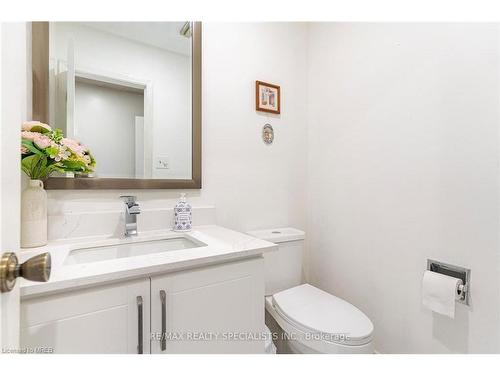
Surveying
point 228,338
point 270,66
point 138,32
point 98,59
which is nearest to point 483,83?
point 270,66

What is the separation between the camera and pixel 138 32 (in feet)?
3.84

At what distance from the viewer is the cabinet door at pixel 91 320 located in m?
0.59

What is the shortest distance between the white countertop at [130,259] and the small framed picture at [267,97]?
0.83m

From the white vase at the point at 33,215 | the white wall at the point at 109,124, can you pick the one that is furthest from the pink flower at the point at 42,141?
the white wall at the point at 109,124

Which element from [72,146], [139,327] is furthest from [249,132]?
[139,327]

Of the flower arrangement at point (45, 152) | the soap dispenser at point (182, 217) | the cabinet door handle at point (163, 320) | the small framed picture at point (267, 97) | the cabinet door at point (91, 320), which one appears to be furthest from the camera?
the small framed picture at point (267, 97)

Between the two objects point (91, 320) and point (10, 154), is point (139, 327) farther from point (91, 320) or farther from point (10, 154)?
point (10, 154)

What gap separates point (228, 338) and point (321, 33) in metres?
1.79

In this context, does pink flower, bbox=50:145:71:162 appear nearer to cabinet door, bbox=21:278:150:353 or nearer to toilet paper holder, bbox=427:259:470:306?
cabinet door, bbox=21:278:150:353

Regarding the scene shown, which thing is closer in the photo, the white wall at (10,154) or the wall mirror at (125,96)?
the white wall at (10,154)

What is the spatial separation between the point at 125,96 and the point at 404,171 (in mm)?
1369

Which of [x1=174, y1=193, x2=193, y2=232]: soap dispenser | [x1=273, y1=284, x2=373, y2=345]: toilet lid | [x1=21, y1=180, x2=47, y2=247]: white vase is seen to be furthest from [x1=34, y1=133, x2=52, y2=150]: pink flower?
[x1=273, y1=284, x2=373, y2=345]: toilet lid

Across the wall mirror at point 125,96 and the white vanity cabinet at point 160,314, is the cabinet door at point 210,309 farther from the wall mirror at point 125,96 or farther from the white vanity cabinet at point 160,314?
the wall mirror at point 125,96

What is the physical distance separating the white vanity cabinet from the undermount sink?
21 cm
